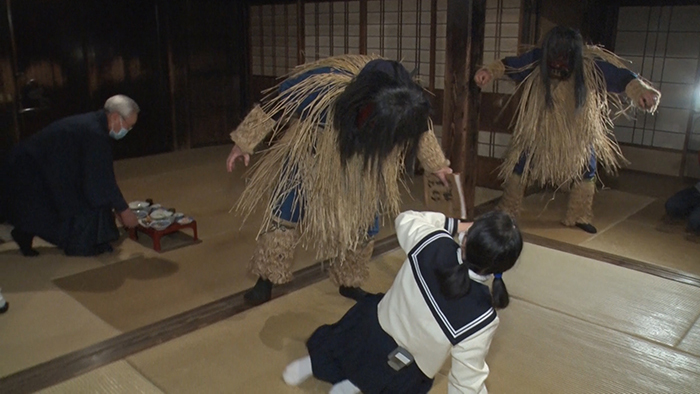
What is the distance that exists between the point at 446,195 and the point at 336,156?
0.81 meters

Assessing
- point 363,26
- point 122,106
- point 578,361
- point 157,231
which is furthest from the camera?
point 363,26

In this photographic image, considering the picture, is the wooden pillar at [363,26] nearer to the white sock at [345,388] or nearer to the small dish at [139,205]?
the small dish at [139,205]

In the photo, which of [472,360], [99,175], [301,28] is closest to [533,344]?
[472,360]

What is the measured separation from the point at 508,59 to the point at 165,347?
2707mm

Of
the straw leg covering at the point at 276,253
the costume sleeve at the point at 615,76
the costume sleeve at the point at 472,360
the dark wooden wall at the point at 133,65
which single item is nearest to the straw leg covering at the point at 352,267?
the straw leg covering at the point at 276,253

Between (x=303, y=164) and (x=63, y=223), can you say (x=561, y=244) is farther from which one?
(x=63, y=223)

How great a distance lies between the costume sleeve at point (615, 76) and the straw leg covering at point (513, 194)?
0.82 m

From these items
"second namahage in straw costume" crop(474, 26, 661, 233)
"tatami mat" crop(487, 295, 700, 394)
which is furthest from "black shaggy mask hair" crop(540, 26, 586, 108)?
"tatami mat" crop(487, 295, 700, 394)

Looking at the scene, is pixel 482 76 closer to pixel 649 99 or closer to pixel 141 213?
pixel 649 99

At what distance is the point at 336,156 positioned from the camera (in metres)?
2.25

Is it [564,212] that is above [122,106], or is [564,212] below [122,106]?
below

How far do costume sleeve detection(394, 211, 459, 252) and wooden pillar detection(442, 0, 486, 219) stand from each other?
5.98 feet

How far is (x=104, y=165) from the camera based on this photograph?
3.24 meters

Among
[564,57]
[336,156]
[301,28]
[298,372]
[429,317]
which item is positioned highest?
[301,28]
